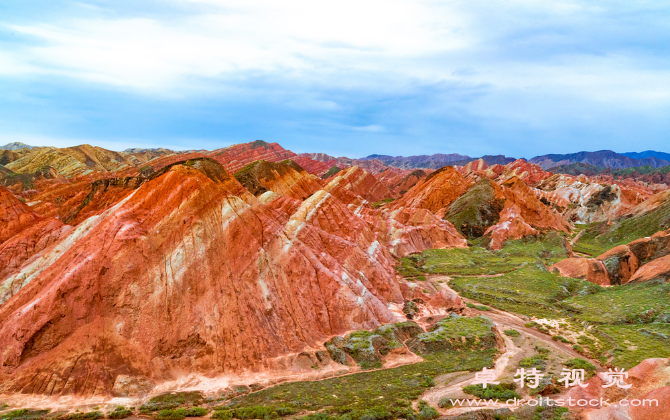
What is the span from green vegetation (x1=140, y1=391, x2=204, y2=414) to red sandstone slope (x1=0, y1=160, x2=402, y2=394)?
7.38 feet

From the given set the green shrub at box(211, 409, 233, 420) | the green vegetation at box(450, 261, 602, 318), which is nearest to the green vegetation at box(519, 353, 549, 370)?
the green vegetation at box(450, 261, 602, 318)

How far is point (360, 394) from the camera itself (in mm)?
24375

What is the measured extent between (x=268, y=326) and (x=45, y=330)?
1514cm

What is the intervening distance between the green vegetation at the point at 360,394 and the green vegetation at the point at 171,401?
7.26 feet

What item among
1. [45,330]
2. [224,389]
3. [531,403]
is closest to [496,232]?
[531,403]

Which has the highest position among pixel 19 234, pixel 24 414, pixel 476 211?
pixel 19 234

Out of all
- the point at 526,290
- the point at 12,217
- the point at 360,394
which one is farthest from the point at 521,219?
the point at 12,217

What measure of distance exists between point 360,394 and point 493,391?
8.70 meters

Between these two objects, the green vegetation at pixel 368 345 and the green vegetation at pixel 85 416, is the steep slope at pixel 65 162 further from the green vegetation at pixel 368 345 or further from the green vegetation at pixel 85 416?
the green vegetation at pixel 368 345

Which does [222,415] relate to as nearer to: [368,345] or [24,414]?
[24,414]

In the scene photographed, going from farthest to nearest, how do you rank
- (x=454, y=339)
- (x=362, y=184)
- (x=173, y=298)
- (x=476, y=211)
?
(x=362, y=184) < (x=476, y=211) < (x=454, y=339) < (x=173, y=298)

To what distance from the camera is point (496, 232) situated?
85.1 meters

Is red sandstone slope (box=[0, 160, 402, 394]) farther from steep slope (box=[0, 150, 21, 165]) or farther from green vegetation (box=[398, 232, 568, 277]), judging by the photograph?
steep slope (box=[0, 150, 21, 165])

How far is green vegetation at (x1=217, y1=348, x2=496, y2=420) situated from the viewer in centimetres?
2173
